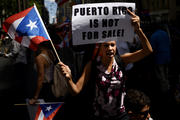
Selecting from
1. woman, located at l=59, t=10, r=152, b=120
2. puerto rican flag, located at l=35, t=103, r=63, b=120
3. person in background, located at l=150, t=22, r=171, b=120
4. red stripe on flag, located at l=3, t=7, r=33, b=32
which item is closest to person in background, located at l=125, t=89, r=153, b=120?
woman, located at l=59, t=10, r=152, b=120

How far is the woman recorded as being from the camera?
2574mm

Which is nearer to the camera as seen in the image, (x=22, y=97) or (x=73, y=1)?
(x=73, y=1)

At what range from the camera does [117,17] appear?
2670mm

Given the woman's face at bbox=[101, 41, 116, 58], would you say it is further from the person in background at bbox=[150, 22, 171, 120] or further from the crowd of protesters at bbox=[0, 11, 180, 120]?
the person in background at bbox=[150, 22, 171, 120]

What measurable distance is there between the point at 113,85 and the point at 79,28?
0.67 metres

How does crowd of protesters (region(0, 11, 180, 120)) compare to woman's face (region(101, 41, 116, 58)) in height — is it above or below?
below

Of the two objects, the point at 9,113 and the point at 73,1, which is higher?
the point at 73,1

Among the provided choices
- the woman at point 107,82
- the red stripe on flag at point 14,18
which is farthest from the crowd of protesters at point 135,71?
the woman at point 107,82

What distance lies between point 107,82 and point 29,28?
3.34ft

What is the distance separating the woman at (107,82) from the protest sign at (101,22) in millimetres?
85

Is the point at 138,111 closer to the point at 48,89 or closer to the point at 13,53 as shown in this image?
the point at 48,89

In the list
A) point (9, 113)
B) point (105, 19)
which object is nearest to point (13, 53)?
point (9, 113)

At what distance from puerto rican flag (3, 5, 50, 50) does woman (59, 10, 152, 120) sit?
0.59 m

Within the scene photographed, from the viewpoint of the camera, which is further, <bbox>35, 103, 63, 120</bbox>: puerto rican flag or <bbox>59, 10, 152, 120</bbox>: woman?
<bbox>35, 103, 63, 120</bbox>: puerto rican flag
